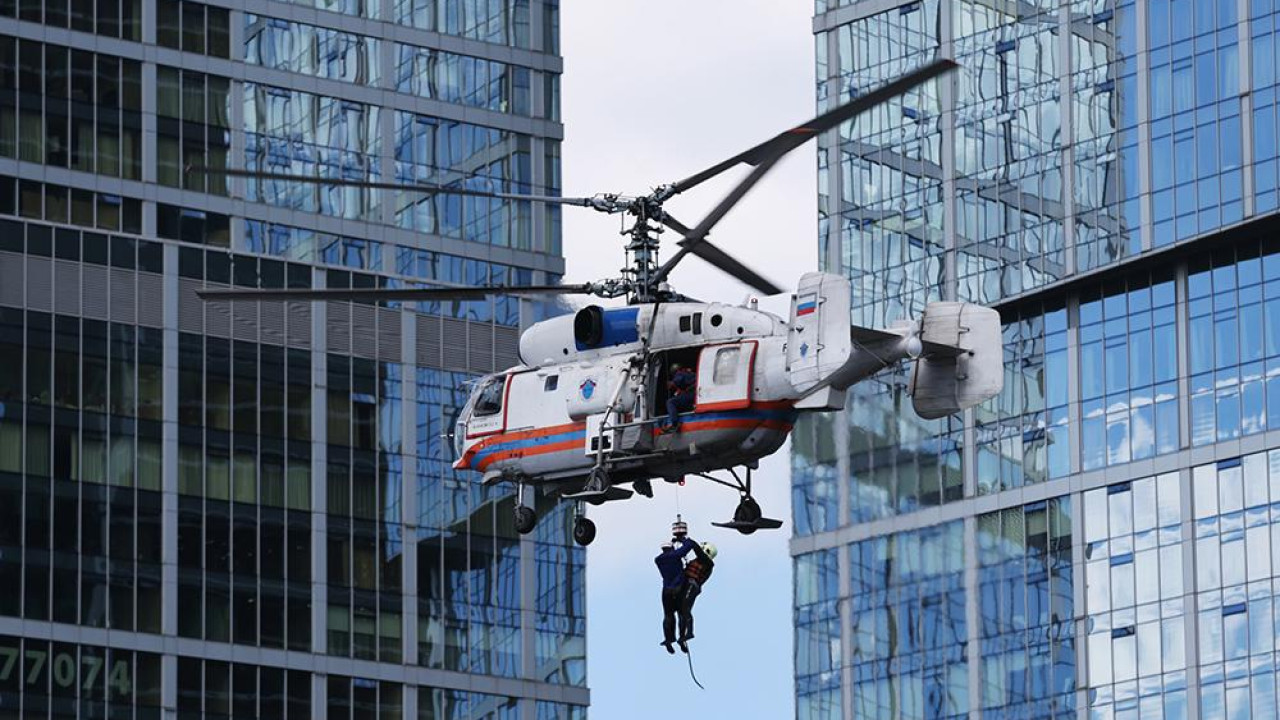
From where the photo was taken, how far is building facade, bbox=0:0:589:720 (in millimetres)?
117688

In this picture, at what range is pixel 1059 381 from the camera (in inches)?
5487

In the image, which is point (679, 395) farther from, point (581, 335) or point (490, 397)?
point (490, 397)

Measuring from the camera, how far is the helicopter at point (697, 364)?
67938 mm

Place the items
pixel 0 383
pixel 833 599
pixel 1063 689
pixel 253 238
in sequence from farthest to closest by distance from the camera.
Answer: pixel 833 599
pixel 1063 689
pixel 253 238
pixel 0 383

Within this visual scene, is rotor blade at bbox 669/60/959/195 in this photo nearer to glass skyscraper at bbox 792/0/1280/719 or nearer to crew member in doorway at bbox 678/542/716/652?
crew member in doorway at bbox 678/542/716/652

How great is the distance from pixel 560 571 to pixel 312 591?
8.98 meters

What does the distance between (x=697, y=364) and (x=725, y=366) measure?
65 cm

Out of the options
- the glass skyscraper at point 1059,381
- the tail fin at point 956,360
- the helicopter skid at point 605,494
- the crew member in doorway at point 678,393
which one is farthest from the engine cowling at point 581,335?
the glass skyscraper at point 1059,381

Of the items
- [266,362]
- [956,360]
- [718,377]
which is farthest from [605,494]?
[266,362]

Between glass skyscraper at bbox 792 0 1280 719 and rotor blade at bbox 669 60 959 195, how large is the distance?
6714 centimetres

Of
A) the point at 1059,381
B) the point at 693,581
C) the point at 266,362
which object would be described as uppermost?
the point at 1059,381

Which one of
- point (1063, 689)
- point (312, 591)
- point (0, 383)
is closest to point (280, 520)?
point (312, 591)

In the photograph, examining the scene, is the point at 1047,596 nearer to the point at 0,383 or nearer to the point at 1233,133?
the point at 1233,133

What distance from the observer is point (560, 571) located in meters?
127
